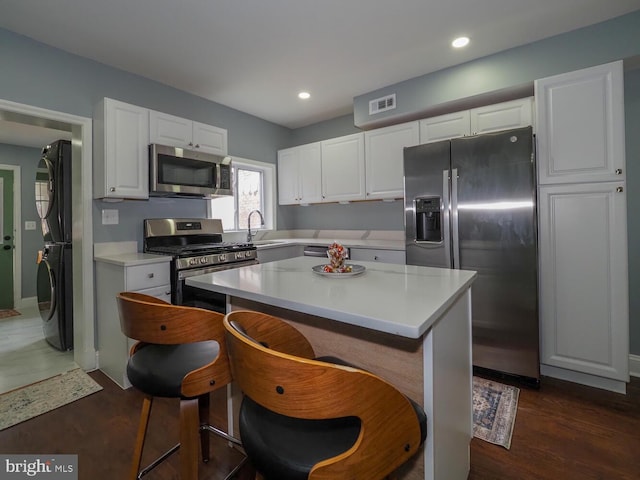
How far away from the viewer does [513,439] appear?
1.73 metres

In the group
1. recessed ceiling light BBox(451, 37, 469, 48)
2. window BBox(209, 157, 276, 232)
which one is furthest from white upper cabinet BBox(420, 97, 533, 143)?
window BBox(209, 157, 276, 232)

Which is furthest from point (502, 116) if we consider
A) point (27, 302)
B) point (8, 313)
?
point (27, 302)

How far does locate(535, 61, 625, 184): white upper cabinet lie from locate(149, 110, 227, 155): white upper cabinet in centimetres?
283

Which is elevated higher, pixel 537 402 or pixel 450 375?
pixel 450 375

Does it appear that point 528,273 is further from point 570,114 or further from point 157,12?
point 157,12

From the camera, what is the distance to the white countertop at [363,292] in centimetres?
85

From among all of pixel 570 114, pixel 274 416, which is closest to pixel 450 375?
pixel 274 416

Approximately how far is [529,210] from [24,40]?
3.83m

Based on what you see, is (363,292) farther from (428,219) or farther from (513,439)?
(428,219)

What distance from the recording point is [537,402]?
2.07 meters

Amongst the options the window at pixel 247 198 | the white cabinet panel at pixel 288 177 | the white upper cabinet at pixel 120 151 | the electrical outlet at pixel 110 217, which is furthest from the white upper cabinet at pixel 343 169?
the electrical outlet at pixel 110 217

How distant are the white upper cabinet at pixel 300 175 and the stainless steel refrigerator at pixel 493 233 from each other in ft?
5.37

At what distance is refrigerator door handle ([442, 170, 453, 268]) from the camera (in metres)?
2.50

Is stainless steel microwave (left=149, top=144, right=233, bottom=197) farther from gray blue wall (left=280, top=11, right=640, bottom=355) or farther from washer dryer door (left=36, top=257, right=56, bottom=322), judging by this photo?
gray blue wall (left=280, top=11, right=640, bottom=355)
